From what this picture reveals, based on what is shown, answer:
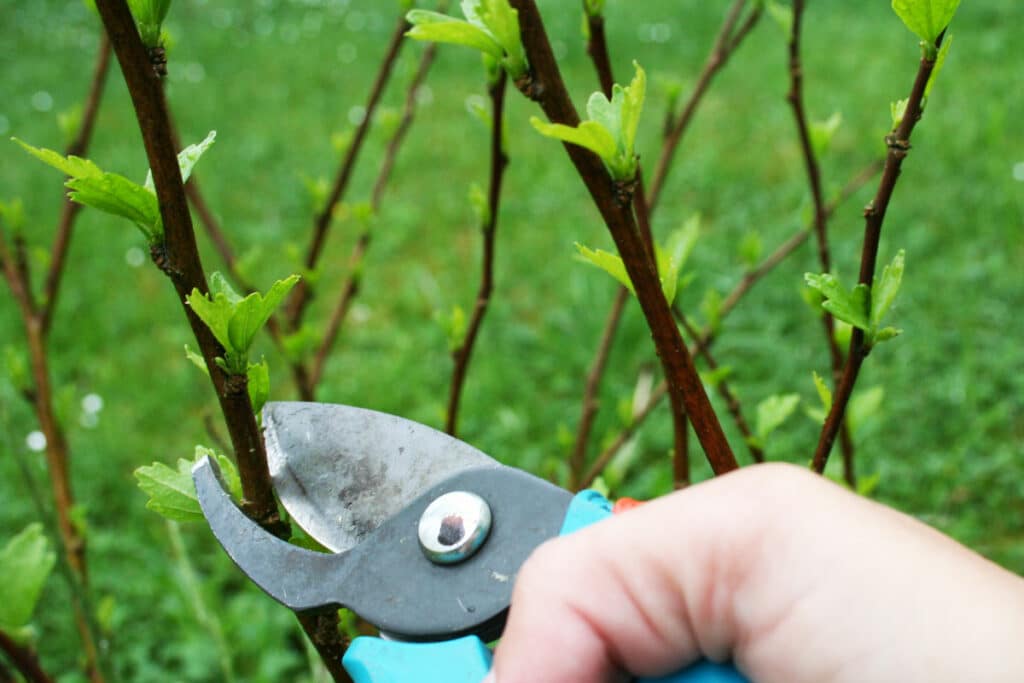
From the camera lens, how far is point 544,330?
10.4 ft

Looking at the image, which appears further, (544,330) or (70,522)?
(544,330)

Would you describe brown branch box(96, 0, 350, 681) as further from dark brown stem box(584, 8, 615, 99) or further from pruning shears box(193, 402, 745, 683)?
dark brown stem box(584, 8, 615, 99)

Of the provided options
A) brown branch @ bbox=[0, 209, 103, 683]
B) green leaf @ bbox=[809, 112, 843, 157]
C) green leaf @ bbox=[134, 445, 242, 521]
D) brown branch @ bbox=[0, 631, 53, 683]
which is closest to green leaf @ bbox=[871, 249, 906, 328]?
green leaf @ bbox=[134, 445, 242, 521]

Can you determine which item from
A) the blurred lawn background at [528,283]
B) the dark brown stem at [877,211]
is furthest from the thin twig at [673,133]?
the dark brown stem at [877,211]

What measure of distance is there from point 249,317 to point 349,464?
28 cm

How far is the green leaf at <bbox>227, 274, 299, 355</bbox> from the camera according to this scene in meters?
0.70

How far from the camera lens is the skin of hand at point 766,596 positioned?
618mm

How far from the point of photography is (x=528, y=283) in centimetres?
343

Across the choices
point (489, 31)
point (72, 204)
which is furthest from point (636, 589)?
point (72, 204)

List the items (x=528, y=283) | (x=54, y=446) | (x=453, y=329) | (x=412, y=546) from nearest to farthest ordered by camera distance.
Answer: (x=412, y=546), (x=453, y=329), (x=54, y=446), (x=528, y=283)

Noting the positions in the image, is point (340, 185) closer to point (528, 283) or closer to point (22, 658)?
point (22, 658)

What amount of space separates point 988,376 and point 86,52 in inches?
233

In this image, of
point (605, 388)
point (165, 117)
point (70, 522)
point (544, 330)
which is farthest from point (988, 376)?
point (165, 117)

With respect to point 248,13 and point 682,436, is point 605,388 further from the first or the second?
point 248,13
